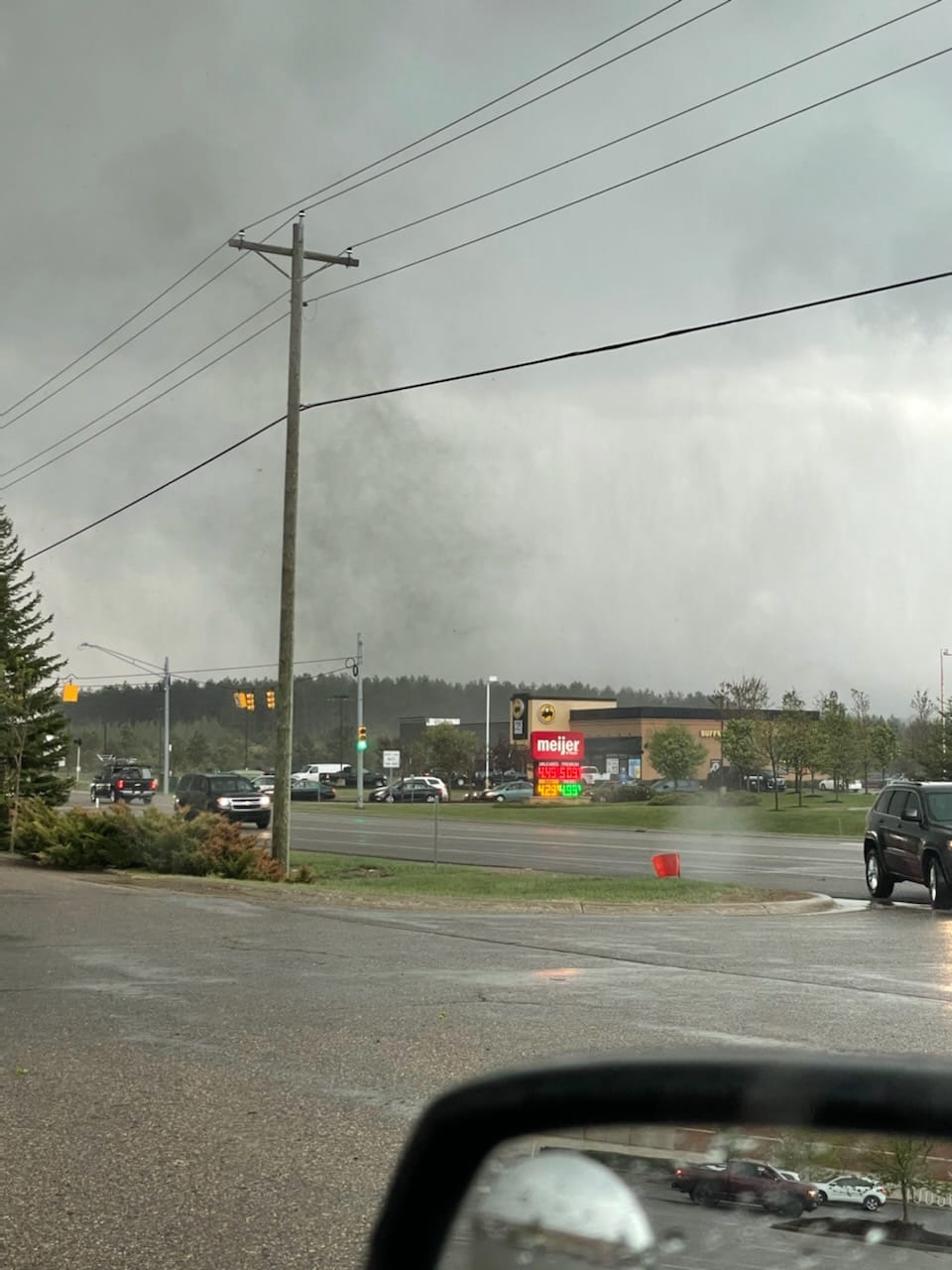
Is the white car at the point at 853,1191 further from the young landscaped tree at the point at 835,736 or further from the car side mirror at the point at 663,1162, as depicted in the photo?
the young landscaped tree at the point at 835,736

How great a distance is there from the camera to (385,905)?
18.7 metres

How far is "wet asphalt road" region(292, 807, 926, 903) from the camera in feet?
84.7

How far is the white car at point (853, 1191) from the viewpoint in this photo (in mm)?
1454

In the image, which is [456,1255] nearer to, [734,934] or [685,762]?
[734,934]

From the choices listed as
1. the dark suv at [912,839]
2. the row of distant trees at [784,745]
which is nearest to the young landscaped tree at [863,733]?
the row of distant trees at [784,745]

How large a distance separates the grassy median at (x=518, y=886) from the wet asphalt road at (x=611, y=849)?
92.1 inches

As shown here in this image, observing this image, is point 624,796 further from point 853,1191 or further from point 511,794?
point 853,1191

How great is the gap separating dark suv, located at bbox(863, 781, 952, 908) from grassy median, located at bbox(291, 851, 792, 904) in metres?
1.94

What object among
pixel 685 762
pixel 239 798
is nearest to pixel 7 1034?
pixel 239 798

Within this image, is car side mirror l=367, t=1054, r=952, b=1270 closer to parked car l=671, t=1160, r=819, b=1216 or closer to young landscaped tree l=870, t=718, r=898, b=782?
parked car l=671, t=1160, r=819, b=1216

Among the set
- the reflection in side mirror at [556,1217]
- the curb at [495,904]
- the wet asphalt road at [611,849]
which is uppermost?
the reflection in side mirror at [556,1217]

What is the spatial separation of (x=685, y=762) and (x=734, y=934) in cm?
7236

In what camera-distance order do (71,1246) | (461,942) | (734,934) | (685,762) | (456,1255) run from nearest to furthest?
(456,1255) → (71,1246) → (461,942) → (734,934) → (685,762)

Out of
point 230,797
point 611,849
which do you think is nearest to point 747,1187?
point 611,849
